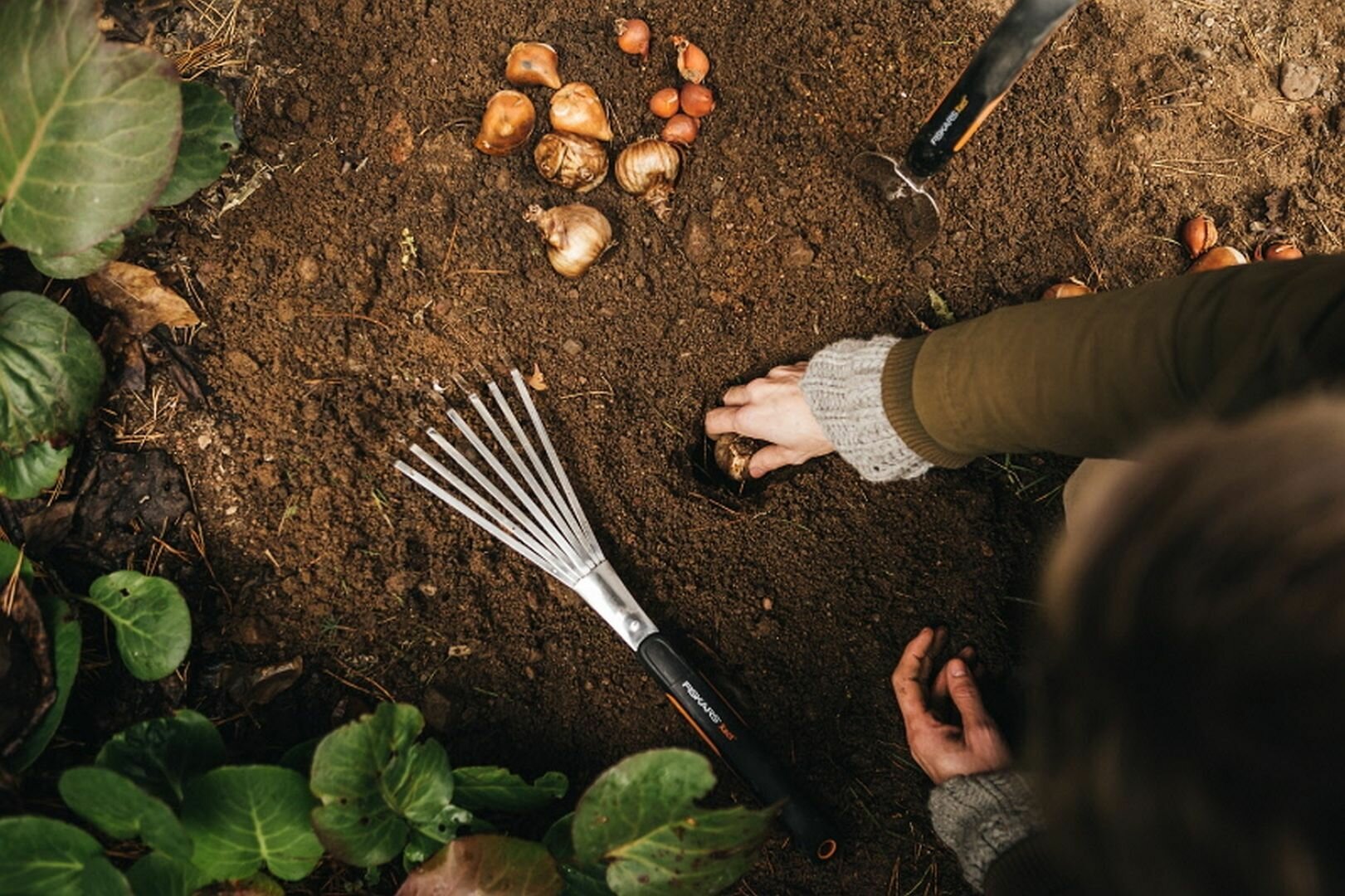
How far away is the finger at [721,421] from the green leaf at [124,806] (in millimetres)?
1040

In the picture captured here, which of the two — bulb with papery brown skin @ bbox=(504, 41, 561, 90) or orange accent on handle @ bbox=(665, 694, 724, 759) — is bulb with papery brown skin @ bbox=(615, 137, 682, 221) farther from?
orange accent on handle @ bbox=(665, 694, 724, 759)

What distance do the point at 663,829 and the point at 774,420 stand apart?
0.71m

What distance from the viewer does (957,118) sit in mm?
1401

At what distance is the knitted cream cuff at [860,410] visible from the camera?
4.51 ft

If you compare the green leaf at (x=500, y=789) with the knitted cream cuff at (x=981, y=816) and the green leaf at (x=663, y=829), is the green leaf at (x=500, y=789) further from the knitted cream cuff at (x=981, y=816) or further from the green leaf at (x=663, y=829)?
the knitted cream cuff at (x=981, y=816)

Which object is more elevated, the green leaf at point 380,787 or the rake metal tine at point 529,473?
the rake metal tine at point 529,473

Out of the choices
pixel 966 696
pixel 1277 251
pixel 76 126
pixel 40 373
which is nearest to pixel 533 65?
pixel 76 126

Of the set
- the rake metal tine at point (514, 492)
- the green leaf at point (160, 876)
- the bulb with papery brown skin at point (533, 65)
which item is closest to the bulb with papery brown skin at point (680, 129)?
the bulb with papery brown skin at point (533, 65)

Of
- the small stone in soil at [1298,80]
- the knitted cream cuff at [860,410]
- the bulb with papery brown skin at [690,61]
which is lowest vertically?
the knitted cream cuff at [860,410]

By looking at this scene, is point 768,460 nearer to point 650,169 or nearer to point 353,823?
point 650,169

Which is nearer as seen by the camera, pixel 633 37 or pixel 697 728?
pixel 697 728

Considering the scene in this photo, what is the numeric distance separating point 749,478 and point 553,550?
16.0 inches

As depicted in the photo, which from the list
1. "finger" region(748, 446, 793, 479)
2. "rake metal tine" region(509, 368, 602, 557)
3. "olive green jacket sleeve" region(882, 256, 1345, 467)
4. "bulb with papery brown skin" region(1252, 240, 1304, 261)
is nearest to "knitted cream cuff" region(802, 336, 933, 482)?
"olive green jacket sleeve" region(882, 256, 1345, 467)

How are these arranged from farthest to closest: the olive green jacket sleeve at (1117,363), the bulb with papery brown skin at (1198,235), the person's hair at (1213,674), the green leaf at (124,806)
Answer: the bulb with papery brown skin at (1198,235) → the green leaf at (124,806) → the olive green jacket sleeve at (1117,363) → the person's hair at (1213,674)
